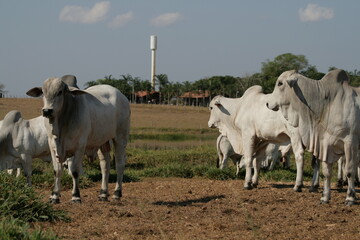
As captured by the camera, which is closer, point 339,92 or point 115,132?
point 339,92

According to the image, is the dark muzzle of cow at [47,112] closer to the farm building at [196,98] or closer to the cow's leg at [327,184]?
the cow's leg at [327,184]

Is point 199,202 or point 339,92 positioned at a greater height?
point 339,92

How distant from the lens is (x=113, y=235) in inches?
243

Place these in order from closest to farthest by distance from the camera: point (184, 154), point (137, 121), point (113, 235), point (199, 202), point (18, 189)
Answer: point (113, 235) < point (18, 189) < point (199, 202) < point (184, 154) < point (137, 121)

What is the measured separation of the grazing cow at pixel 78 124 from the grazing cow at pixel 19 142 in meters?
3.40

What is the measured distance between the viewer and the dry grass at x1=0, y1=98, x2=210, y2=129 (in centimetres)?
4272

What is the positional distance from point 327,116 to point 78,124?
341cm

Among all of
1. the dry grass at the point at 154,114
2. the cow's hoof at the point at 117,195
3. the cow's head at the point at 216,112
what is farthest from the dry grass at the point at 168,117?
the cow's hoof at the point at 117,195

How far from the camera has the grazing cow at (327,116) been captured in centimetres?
816

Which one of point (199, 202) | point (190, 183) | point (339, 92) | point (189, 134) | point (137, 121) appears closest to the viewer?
point (339, 92)

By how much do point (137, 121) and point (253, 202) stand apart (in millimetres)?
35898

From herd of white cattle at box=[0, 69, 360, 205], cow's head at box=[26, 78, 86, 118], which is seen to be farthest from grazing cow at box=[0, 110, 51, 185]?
cow's head at box=[26, 78, 86, 118]

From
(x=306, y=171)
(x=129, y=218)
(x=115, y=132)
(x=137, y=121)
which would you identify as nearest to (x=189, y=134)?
(x=137, y=121)

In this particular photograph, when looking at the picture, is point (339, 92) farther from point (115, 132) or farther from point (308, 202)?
point (115, 132)
